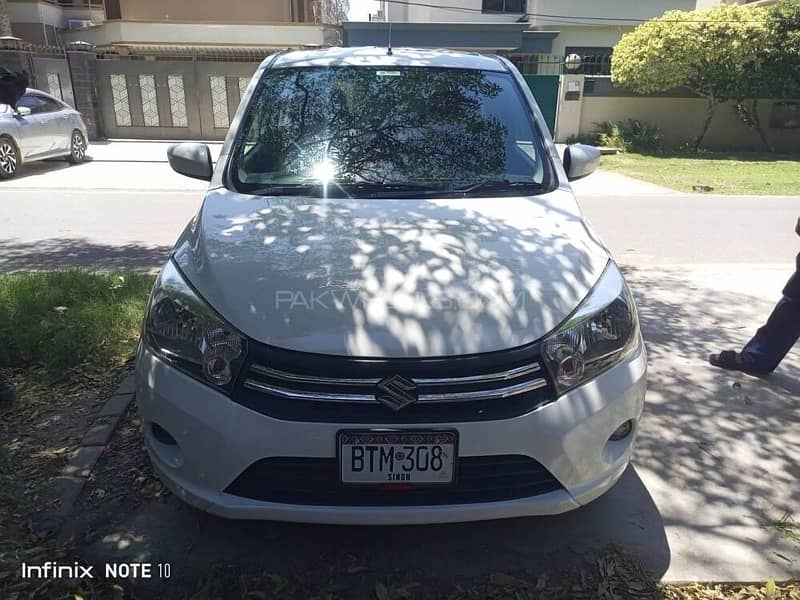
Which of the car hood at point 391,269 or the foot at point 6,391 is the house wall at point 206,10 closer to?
the foot at point 6,391

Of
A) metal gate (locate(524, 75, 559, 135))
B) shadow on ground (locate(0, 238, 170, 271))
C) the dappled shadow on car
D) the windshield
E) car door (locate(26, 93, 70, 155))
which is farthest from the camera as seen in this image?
metal gate (locate(524, 75, 559, 135))

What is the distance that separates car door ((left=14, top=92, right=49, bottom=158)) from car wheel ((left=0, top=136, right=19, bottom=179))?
0.25 metres

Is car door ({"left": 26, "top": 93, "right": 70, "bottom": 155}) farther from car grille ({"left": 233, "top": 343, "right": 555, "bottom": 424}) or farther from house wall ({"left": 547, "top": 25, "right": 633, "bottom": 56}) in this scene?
house wall ({"left": 547, "top": 25, "right": 633, "bottom": 56})

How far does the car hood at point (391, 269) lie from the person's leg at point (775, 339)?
1.85 m

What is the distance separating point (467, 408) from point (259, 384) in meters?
0.69

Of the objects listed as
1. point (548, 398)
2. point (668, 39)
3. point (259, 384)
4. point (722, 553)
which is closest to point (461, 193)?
point (548, 398)

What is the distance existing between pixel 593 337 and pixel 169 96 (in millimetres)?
18051

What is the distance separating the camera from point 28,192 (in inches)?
396

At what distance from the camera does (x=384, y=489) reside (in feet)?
6.99

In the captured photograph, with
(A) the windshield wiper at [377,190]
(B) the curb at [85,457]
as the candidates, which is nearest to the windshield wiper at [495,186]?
(A) the windshield wiper at [377,190]

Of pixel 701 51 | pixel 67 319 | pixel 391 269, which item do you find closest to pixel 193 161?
pixel 67 319

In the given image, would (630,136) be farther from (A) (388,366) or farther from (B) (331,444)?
(B) (331,444)

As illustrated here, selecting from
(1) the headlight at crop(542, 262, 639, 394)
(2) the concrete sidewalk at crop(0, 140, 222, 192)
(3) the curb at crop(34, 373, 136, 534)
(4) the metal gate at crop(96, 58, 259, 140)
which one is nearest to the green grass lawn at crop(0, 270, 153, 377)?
(3) the curb at crop(34, 373, 136, 534)

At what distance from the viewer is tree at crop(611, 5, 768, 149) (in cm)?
1584
